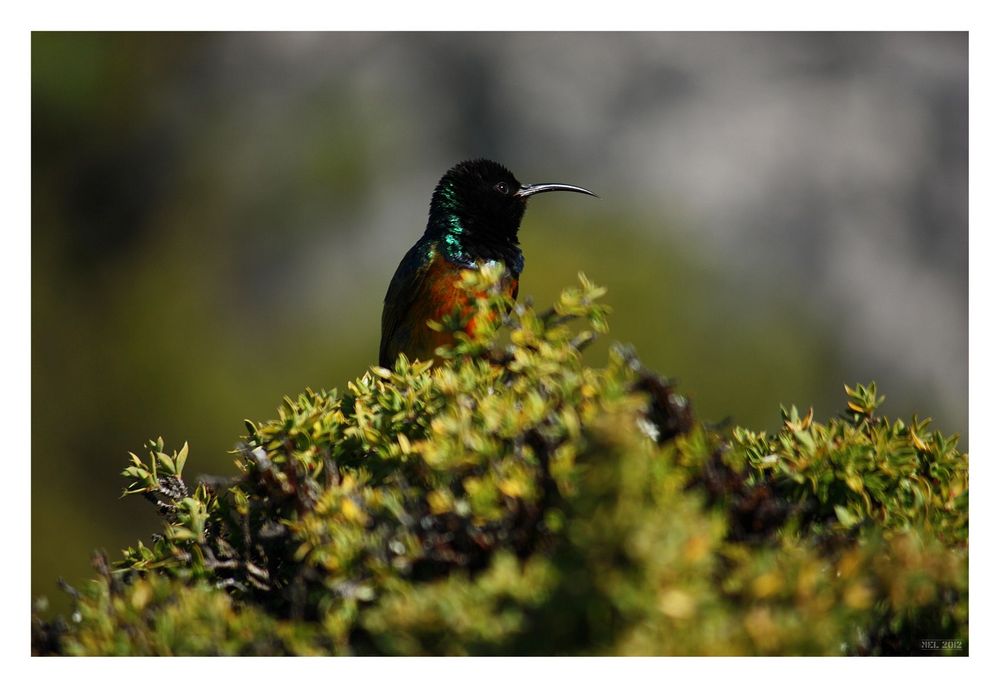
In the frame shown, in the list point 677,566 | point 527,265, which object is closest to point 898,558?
point 677,566

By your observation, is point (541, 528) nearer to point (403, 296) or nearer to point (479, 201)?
point (403, 296)

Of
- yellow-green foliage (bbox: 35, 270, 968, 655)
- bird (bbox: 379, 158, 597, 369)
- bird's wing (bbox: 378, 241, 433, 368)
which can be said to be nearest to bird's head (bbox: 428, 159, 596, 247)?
bird (bbox: 379, 158, 597, 369)

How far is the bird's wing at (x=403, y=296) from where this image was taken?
16.1 feet

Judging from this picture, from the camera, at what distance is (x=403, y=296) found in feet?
16.3

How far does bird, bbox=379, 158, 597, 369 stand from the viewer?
15.9ft

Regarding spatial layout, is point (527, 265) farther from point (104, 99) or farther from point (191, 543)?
point (191, 543)

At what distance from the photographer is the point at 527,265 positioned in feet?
27.8

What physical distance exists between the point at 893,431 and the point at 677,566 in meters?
1.00

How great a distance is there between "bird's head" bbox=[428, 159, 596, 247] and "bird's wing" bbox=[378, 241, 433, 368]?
191mm

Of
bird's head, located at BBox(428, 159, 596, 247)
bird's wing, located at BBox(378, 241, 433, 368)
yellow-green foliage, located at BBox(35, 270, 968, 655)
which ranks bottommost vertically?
yellow-green foliage, located at BBox(35, 270, 968, 655)

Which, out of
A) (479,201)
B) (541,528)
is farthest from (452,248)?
(541,528)

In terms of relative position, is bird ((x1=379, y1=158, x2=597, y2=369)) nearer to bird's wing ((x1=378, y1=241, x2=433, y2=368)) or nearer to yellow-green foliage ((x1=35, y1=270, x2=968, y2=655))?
bird's wing ((x1=378, y1=241, x2=433, y2=368))

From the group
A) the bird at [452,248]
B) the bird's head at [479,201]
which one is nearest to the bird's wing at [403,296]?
the bird at [452,248]

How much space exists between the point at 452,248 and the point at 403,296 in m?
0.35
